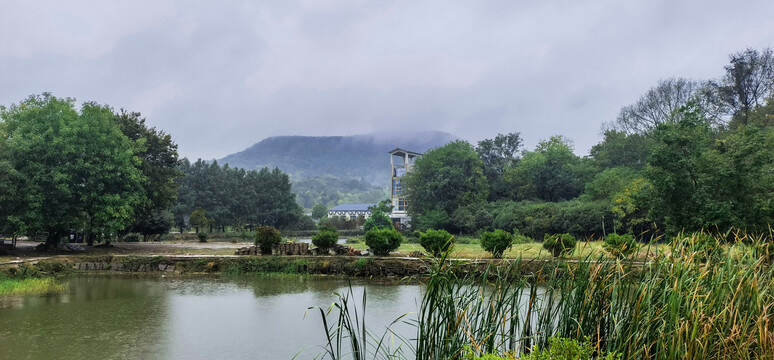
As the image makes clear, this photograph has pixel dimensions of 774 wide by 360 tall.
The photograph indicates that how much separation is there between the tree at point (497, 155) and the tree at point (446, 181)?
143cm

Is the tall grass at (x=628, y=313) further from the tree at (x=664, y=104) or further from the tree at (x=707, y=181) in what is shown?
the tree at (x=664, y=104)

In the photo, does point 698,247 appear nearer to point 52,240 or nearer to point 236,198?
point 52,240

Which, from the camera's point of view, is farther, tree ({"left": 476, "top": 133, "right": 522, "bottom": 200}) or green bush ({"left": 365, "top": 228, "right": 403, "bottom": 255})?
tree ({"left": 476, "top": 133, "right": 522, "bottom": 200})

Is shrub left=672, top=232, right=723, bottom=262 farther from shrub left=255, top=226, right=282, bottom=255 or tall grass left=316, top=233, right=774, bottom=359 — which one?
shrub left=255, top=226, right=282, bottom=255

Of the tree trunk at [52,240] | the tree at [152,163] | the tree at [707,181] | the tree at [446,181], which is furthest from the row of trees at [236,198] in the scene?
the tree at [707,181]

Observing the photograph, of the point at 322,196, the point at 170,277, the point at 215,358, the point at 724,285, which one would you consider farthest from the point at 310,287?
the point at 322,196

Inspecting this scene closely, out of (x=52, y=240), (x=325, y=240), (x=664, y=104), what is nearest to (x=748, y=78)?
(x=664, y=104)

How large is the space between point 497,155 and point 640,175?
69.8 feet

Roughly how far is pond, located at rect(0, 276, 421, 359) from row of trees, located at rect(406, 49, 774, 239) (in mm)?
5394

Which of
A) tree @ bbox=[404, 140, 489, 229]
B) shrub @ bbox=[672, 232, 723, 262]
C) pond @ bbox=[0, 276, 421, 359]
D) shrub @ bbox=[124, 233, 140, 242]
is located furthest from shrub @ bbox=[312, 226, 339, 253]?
tree @ bbox=[404, 140, 489, 229]

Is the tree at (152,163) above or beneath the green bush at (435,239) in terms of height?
above

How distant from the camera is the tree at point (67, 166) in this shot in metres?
18.1

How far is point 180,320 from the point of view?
930 centimetres

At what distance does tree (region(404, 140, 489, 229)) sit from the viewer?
42.2 meters
